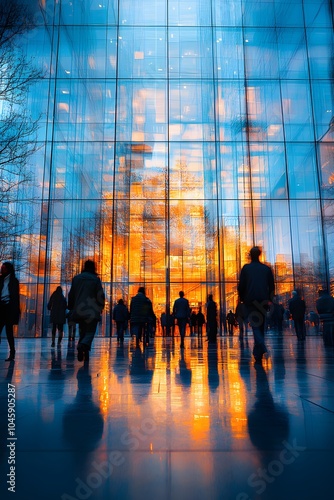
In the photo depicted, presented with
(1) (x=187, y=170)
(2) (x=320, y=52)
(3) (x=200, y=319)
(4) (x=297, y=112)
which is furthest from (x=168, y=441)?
(2) (x=320, y=52)

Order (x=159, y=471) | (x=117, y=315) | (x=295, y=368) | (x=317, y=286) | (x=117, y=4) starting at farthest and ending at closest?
(x=117, y=4) < (x=317, y=286) < (x=117, y=315) < (x=295, y=368) < (x=159, y=471)

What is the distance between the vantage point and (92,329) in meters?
6.06

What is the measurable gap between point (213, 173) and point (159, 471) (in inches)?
819

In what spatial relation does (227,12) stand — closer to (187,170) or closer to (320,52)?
(320,52)

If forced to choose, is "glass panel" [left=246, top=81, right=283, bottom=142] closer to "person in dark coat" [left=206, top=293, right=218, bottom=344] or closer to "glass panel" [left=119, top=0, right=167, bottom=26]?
"glass panel" [left=119, top=0, right=167, bottom=26]

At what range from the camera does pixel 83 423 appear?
2285 millimetres

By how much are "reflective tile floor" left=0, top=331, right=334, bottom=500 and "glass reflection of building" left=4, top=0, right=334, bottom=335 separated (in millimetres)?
16920

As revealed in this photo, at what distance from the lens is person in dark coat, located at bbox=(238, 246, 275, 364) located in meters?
5.73

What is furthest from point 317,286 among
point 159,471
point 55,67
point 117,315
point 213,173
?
point 159,471

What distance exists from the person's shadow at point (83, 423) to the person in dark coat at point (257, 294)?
301 cm

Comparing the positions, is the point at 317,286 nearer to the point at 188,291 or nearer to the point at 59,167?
the point at 188,291

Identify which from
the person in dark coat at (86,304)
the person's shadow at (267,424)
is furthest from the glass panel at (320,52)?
the person's shadow at (267,424)

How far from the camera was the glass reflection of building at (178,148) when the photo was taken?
20.5 meters

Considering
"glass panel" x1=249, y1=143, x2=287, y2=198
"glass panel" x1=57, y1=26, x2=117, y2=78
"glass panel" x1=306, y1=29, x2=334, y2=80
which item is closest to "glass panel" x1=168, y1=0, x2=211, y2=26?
"glass panel" x1=57, y1=26, x2=117, y2=78
